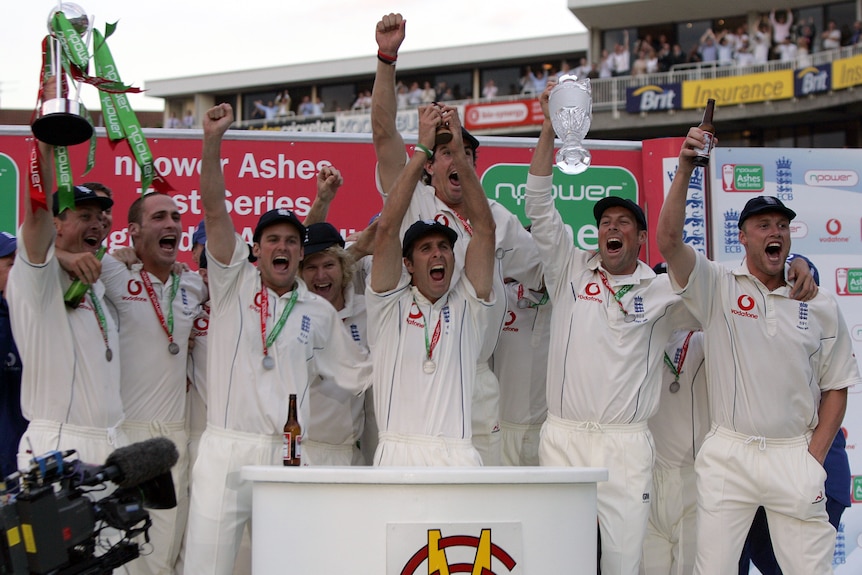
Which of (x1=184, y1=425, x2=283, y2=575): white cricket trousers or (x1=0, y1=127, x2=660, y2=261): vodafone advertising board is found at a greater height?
(x1=0, y1=127, x2=660, y2=261): vodafone advertising board

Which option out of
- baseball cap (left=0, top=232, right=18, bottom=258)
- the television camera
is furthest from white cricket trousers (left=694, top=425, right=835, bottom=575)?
baseball cap (left=0, top=232, right=18, bottom=258)

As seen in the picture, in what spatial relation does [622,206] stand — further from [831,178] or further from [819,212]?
[831,178]

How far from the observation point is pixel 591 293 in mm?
5188

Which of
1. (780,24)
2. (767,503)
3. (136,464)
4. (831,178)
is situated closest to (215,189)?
(136,464)

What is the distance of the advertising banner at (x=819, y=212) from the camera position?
7062 millimetres

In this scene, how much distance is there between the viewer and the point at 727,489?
502 cm

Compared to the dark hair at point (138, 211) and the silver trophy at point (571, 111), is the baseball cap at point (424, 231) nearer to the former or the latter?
the silver trophy at point (571, 111)

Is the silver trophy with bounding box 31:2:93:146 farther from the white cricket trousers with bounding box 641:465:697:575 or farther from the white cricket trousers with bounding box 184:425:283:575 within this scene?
the white cricket trousers with bounding box 641:465:697:575

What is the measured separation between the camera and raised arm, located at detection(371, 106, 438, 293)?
4.74 metres

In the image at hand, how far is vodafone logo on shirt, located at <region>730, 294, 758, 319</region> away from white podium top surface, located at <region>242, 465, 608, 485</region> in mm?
1922

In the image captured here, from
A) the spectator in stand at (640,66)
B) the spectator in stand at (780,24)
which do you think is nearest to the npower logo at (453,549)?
the spectator in stand at (640,66)


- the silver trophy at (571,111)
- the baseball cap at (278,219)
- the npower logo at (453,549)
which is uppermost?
the silver trophy at (571,111)

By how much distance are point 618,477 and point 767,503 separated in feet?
2.63

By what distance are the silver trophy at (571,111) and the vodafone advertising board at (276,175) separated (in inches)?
79.0
